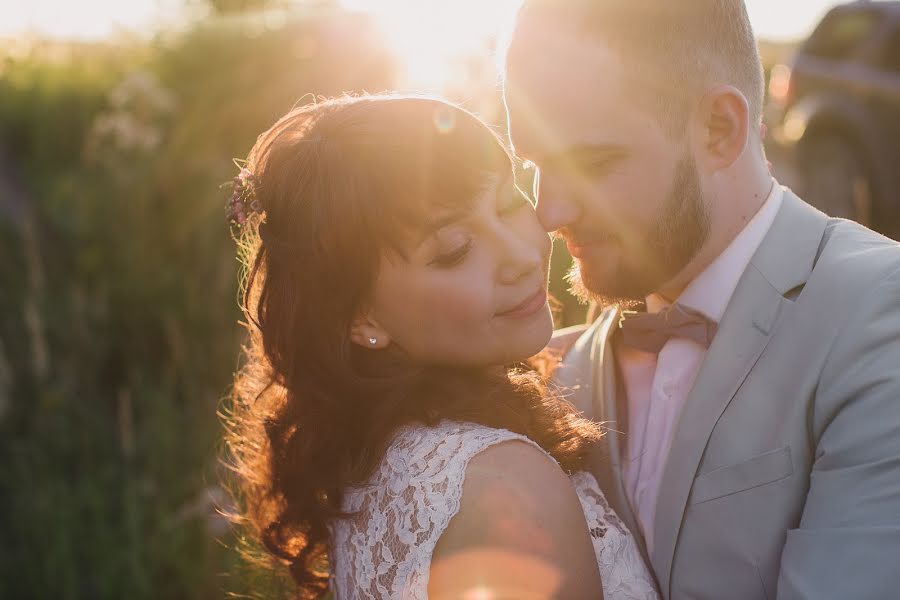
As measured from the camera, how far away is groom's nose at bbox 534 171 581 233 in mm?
2721

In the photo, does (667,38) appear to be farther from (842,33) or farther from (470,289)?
(842,33)

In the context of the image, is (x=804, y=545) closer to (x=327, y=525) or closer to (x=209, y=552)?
(x=327, y=525)

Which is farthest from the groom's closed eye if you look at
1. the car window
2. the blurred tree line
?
the car window

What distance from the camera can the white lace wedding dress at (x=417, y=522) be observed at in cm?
208

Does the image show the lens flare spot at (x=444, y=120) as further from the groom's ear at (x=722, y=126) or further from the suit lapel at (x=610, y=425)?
the suit lapel at (x=610, y=425)

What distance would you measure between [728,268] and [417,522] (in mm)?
1161

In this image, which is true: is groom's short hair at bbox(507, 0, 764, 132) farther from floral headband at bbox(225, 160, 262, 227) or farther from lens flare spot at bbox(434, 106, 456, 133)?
floral headband at bbox(225, 160, 262, 227)

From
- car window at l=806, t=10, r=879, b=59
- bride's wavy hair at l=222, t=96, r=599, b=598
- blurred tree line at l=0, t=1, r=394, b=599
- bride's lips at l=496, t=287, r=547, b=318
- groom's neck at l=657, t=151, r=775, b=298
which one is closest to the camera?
bride's wavy hair at l=222, t=96, r=599, b=598

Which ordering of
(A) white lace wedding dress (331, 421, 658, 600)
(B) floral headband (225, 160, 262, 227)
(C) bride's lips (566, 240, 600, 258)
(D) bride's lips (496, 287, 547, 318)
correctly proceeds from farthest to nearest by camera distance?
1. (C) bride's lips (566, 240, 600, 258)
2. (B) floral headband (225, 160, 262, 227)
3. (D) bride's lips (496, 287, 547, 318)
4. (A) white lace wedding dress (331, 421, 658, 600)

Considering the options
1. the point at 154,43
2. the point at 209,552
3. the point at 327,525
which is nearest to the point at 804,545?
the point at 327,525

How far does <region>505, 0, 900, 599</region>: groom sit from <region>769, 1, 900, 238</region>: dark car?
5168 millimetres

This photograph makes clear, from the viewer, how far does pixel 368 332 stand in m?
2.47

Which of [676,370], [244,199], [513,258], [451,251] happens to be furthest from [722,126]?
[244,199]

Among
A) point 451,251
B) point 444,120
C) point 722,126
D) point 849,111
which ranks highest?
point 444,120
